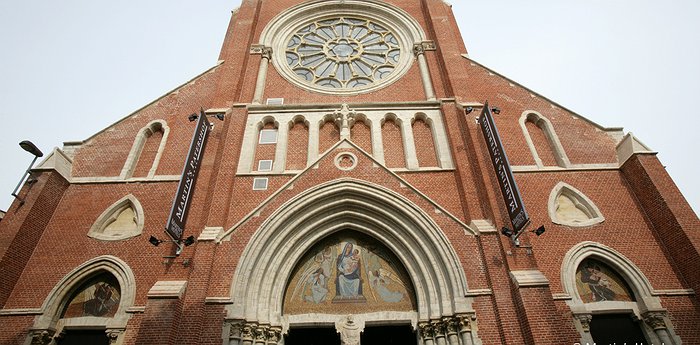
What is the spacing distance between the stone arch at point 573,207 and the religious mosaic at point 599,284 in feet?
3.54

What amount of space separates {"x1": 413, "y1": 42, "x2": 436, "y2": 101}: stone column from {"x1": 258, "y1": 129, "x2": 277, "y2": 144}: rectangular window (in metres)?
5.27

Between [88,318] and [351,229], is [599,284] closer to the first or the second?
[351,229]

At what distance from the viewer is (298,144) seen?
1269 cm

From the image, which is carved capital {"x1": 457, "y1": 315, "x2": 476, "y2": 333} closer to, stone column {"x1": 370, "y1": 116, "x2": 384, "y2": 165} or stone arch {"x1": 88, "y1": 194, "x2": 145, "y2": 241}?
stone column {"x1": 370, "y1": 116, "x2": 384, "y2": 165}

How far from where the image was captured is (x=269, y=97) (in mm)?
14336

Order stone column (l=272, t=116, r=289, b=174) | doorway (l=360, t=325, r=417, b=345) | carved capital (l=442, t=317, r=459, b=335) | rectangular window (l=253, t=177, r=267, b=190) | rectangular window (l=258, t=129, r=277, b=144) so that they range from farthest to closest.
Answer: rectangular window (l=258, t=129, r=277, b=144)
stone column (l=272, t=116, r=289, b=174)
rectangular window (l=253, t=177, r=267, b=190)
doorway (l=360, t=325, r=417, b=345)
carved capital (l=442, t=317, r=459, b=335)

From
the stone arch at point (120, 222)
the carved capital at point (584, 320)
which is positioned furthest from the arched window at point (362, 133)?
the carved capital at point (584, 320)

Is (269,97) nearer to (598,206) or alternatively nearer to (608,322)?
(598,206)

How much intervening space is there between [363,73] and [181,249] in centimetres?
919

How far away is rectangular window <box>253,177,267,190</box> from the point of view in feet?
37.6

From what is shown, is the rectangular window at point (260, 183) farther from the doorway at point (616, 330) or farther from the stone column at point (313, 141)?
→ the doorway at point (616, 330)

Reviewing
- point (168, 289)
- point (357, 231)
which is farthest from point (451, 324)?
point (168, 289)

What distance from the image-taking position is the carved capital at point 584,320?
9.29 metres

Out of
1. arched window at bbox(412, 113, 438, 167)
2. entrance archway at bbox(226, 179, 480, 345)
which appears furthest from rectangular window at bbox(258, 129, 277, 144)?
arched window at bbox(412, 113, 438, 167)
